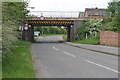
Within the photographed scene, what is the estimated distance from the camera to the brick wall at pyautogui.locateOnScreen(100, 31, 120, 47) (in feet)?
102

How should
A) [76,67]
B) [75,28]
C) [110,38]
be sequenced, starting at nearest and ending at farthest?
[76,67], [110,38], [75,28]

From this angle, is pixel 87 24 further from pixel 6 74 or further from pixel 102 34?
pixel 6 74

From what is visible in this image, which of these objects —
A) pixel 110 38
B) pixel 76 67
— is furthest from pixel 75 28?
pixel 76 67

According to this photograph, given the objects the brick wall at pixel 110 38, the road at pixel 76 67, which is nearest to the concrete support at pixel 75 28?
the brick wall at pixel 110 38

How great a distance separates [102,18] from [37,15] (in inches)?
549

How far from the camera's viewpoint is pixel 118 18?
1449 inches

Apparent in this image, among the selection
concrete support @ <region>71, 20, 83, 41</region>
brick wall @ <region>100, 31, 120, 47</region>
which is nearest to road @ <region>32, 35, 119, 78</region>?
brick wall @ <region>100, 31, 120, 47</region>

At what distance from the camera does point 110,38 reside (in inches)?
1303

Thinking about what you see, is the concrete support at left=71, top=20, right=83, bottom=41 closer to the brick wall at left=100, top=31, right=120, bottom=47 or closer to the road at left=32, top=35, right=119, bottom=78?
the brick wall at left=100, top=31, right=120, bottom=47

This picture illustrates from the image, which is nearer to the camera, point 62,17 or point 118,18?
point 118,18

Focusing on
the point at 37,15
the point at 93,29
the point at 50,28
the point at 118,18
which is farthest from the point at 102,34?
the point at 50,28

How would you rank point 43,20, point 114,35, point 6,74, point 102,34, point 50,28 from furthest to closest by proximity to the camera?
point 50,28, point 43,20, point 102,34, point 114,35, point 6,74

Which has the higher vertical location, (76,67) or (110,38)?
(110,38)

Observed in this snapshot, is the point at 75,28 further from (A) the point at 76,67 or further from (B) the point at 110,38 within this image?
(A) the point at 76,67
